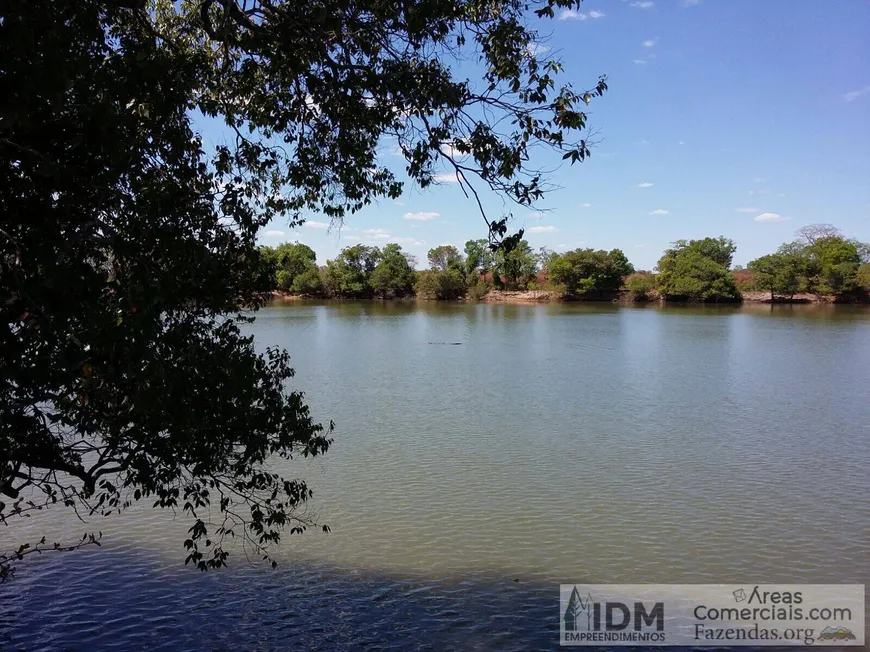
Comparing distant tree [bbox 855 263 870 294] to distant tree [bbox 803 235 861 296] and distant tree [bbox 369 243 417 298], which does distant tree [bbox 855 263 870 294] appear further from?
distant tree [bbox 369 243 417 298]

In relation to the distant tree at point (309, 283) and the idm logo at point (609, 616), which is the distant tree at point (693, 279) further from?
the idm logo at point (609, 616)

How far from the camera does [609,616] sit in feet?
18.9

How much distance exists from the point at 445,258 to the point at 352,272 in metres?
13.2

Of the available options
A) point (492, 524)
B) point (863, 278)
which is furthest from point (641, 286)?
point (492, 524)

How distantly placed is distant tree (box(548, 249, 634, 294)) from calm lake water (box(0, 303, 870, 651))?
53.6 meters

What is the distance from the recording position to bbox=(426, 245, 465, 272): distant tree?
75.2 meters

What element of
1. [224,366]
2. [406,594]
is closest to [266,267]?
[224,366]

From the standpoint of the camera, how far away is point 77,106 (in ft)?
10.4

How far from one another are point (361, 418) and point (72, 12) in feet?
35.4

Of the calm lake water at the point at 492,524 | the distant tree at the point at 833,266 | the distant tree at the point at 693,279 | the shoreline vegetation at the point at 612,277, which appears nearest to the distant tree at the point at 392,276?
the shoreline vegetation at the point at 612,277

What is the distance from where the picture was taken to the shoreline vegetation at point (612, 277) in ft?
197

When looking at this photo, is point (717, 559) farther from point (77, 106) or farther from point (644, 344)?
point (644, 344)

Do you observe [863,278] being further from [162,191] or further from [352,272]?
[162,191]

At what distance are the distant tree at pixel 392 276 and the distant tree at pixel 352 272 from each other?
110 cm
